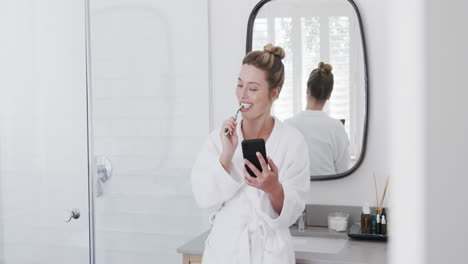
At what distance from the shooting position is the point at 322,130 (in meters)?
2.45

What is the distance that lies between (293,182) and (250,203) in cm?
18

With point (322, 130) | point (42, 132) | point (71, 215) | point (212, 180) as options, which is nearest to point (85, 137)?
point (42, 132)

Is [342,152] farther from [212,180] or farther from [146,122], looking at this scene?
[146,122]

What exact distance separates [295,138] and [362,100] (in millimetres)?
609

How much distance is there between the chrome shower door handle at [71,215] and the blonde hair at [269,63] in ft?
2.86

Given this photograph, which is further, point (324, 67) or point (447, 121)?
point (324, 67)

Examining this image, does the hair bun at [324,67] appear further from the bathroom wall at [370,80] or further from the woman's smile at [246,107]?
the woman's smile at [246,107]

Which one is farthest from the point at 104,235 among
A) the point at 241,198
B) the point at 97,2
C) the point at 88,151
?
the point at 97,2

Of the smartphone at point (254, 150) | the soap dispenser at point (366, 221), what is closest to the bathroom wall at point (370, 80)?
the soap dispenser at point (366, 221)

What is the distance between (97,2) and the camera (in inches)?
74.8

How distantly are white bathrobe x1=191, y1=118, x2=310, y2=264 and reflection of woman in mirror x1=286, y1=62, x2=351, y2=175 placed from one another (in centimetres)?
49

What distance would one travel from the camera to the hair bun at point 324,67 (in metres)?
2.44

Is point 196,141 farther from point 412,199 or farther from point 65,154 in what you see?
point 412,199

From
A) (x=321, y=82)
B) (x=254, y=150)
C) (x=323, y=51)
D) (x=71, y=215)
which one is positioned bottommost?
(x=71, y=215)
